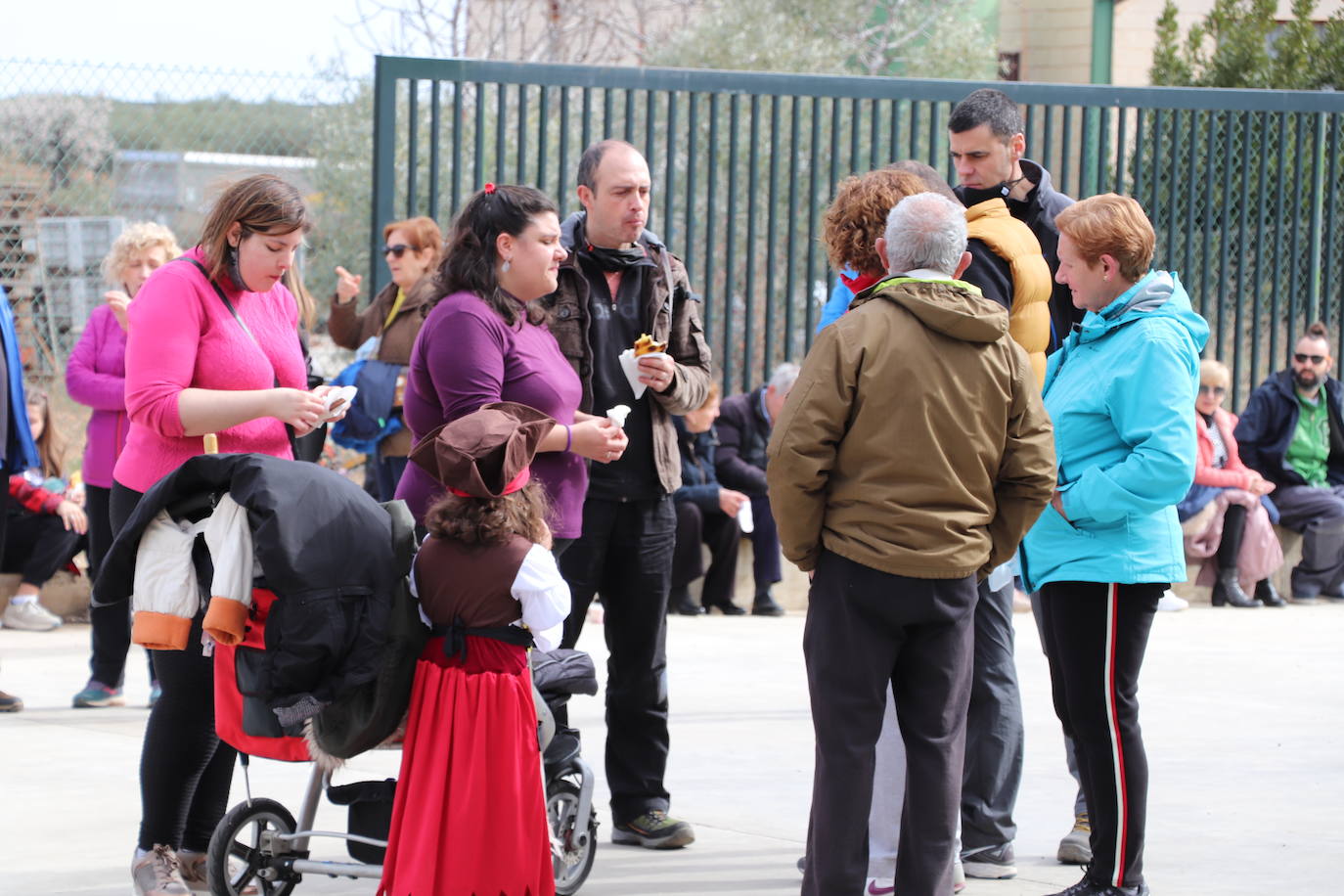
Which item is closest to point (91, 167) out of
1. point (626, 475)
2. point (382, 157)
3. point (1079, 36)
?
point (382, 157)

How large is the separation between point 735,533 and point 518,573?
5611 mm

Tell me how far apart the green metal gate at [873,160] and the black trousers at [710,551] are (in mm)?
880

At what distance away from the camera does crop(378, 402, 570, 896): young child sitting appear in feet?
12.4

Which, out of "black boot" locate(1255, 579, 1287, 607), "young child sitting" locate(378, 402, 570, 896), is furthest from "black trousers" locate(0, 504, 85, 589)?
"black boot" locate(1255, 579, 1287, 607)

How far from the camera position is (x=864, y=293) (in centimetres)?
379

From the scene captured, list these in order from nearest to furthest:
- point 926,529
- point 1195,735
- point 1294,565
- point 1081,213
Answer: point 926,529 < point 1081,213 < point 1195,735 < point 1294,565

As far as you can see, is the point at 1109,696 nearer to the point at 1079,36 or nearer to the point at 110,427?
the point at 110,427

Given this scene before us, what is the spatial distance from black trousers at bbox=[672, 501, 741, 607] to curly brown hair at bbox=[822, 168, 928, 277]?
5118mm

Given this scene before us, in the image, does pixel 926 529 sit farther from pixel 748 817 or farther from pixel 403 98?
pixel 403 98

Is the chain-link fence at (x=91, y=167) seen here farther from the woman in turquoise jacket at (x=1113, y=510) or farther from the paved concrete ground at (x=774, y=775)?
the woman in turquoise jacket at (x=1113, y=510)

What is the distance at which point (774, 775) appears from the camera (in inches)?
224

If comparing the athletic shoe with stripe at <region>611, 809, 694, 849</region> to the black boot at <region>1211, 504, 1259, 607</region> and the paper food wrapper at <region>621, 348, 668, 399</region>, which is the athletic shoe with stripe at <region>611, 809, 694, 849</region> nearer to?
the paper food wrapper at <region>621, 348, 668, 399</region>

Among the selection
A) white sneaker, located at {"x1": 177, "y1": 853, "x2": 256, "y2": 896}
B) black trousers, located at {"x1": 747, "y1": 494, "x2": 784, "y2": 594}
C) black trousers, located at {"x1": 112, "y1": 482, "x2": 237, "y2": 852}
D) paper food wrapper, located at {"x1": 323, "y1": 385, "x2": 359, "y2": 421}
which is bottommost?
black trousers, located at {"x1": 747, "y1": 494, "x2": 784, "y2": 594}

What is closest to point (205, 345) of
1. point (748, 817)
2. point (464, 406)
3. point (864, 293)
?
point (464, 406)
